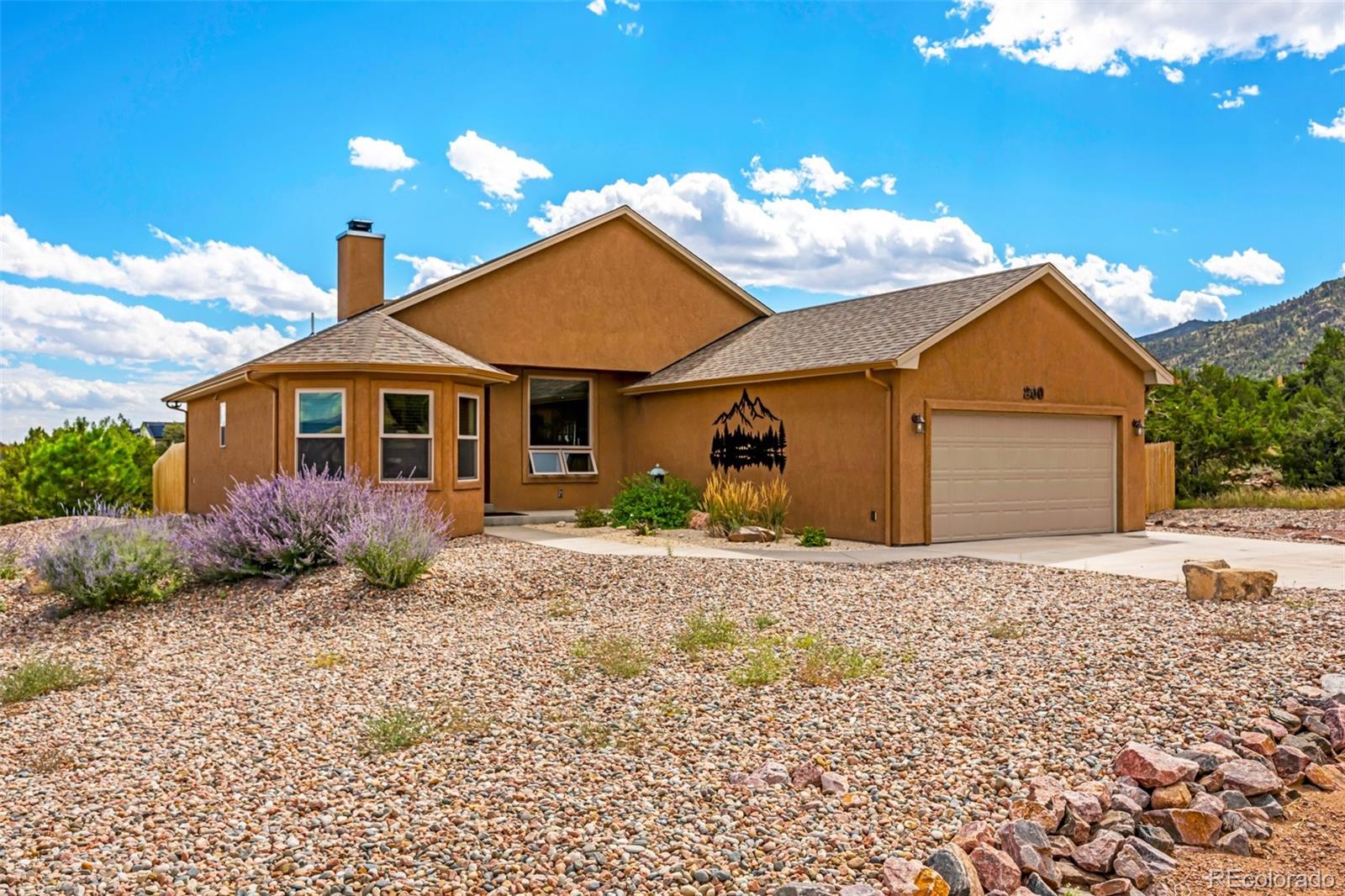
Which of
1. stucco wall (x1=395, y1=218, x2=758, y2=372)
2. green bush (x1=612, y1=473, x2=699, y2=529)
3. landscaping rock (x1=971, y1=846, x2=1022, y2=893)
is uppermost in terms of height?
stucco wall (x1=395, y1=218, x2=758, y2=372)

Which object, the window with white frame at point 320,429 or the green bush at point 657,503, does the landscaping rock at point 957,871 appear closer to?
the window with white frame at point 320,429

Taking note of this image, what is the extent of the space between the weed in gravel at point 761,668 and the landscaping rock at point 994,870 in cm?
229

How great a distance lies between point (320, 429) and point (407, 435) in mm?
1217

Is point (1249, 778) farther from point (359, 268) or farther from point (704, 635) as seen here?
point (359, 268)

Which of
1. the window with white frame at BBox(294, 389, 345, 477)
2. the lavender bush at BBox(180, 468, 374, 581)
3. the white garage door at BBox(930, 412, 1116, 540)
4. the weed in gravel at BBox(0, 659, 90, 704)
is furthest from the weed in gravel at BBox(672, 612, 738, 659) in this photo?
the window with white frame at BBox(294, 389, 345, 477)

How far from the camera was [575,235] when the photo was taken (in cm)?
1803

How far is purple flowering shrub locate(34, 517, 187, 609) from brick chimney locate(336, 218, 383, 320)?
32.4 feet

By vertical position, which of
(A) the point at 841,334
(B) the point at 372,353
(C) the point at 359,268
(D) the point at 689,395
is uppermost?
(C) the point at 359,268

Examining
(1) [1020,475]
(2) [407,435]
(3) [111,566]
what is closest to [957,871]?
(3) [111,566]

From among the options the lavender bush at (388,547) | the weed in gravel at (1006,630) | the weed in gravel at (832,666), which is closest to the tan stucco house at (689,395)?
the lavender bush at (388,547)

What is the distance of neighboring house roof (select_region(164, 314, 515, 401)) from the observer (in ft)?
44.8

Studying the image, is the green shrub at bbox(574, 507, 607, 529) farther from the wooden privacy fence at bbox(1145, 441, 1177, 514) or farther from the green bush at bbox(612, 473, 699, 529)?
the wooden privacy fence at bbox(1145, 441, 1177, 514)

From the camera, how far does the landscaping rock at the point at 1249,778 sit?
15.2 feet

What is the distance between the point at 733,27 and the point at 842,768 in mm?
12075
